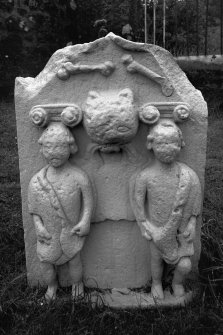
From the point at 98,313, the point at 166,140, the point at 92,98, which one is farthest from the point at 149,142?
Answer: the point at 98,313

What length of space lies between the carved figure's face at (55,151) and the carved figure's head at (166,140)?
0.42 meters

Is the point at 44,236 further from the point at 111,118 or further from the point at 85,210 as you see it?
the point at 111,118

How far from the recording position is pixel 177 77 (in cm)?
220

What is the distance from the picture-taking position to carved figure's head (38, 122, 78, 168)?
2139mm

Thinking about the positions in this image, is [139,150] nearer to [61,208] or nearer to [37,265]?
[61,208]

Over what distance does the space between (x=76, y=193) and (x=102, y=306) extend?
0.67 meters

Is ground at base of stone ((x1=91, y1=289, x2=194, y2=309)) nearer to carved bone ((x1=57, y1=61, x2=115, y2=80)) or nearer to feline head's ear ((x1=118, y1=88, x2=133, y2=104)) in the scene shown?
feline head's ear ((x1=118, y1=88, x2=133, y2=104))

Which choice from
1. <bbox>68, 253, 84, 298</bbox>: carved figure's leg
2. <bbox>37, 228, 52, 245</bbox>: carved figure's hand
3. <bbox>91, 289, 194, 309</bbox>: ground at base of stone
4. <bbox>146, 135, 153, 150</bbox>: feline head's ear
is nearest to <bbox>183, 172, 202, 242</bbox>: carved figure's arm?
<bbox>146, 135, 153, 150</bbox>: feline head's ear

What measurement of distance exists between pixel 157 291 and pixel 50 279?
600 millimetres

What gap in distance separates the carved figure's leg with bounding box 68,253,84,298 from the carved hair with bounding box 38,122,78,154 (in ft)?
2.11

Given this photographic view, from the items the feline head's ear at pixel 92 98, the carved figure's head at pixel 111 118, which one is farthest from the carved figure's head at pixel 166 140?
the feline head's ear at pixel 92 98

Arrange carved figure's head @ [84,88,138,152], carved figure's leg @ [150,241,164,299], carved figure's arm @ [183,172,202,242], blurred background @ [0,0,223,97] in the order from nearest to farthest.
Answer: carved figure's head @ [84,88,138,152], carved figure's arm @ [183,172,202,242], carved figure's leg @ [150,241,164,299], blurred background @ [0,0,223,97]

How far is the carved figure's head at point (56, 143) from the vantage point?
214 centimetres

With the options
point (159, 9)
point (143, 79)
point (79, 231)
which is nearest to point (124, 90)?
point (143, 79)
